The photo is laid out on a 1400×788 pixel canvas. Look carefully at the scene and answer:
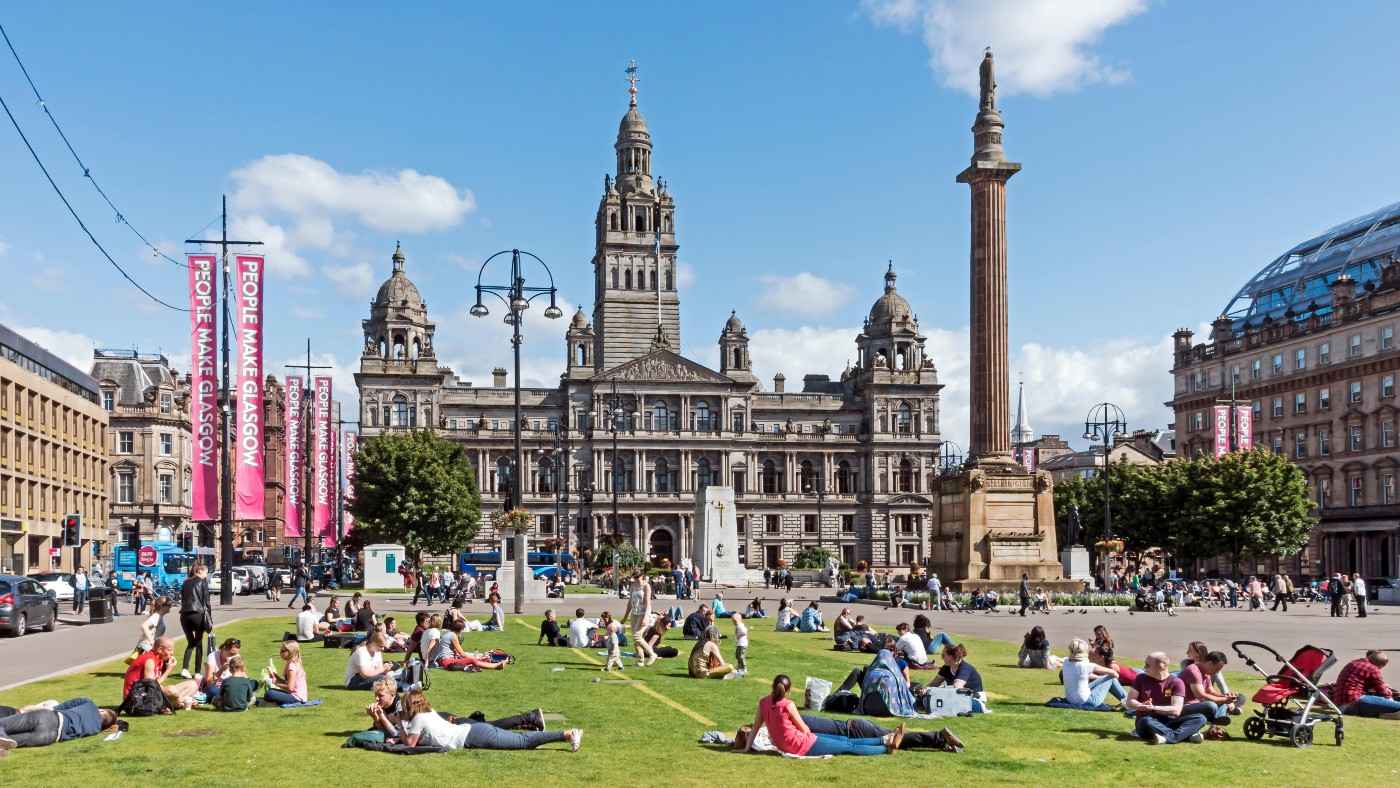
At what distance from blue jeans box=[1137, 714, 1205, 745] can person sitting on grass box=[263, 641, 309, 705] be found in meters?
11.0

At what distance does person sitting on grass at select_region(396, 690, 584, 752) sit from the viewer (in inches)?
569

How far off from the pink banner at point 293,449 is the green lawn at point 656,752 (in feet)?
154

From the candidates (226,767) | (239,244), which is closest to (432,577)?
(239,244)

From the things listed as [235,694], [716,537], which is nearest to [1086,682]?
[235,694]

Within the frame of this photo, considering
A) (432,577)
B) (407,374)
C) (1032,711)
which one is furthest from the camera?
(407,374)

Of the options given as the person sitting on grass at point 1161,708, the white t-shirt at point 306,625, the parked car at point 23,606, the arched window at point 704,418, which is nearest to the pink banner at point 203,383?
the parked car at point 23,606

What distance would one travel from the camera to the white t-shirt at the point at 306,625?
96.3 feet

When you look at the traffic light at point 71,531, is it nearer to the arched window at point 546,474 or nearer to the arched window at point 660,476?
the arched window at point 546,474

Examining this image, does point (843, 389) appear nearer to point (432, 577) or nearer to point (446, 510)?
point (446, 510)

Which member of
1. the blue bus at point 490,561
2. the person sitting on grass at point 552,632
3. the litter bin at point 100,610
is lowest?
the blue bus at point 490,561

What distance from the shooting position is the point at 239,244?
44.7 meters

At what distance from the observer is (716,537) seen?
7600 cm

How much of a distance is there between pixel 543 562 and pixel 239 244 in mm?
48989

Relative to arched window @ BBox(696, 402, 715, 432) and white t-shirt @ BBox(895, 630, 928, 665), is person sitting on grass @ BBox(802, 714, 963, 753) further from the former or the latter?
arched window @ BBox(696, 402, 715, 432)
